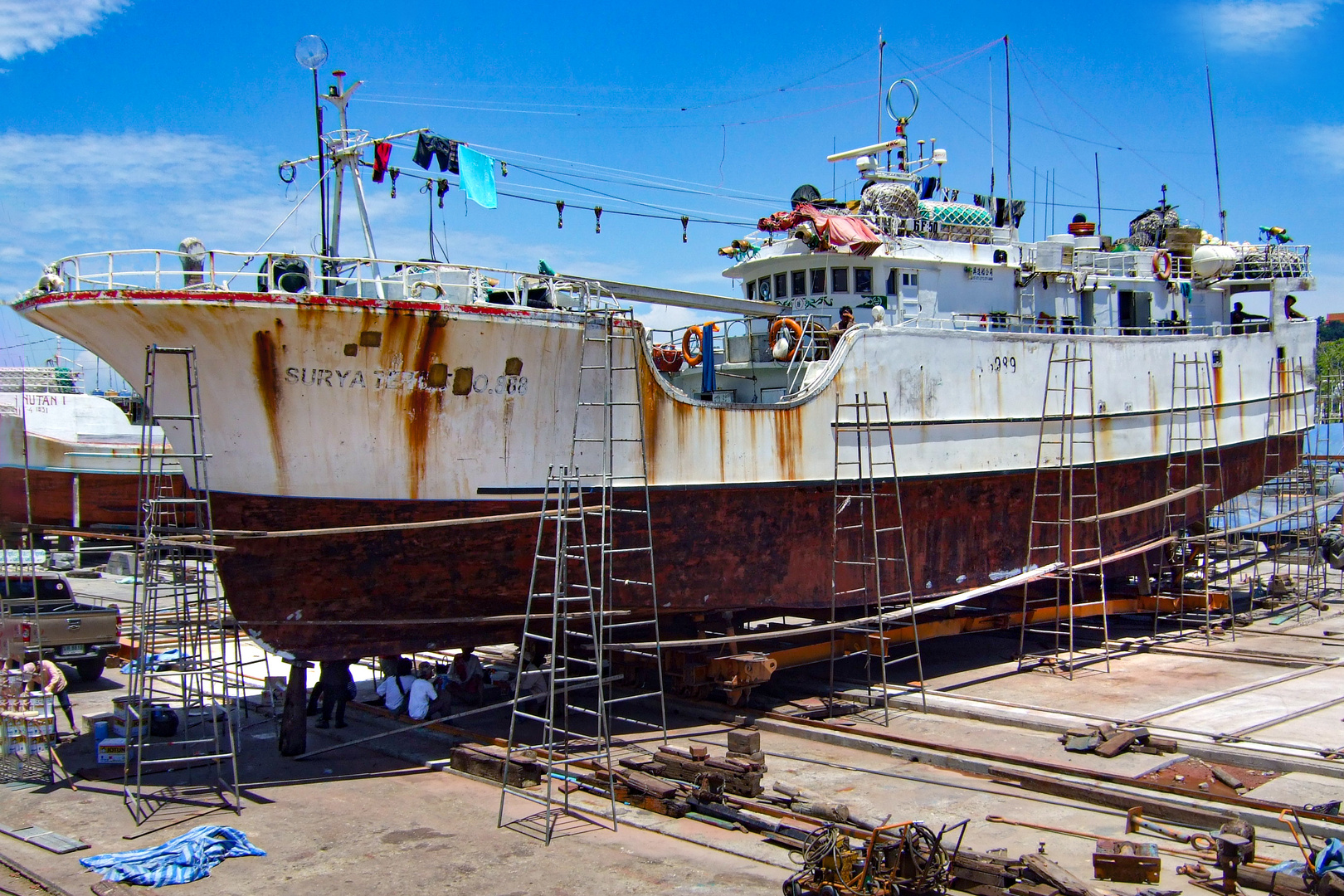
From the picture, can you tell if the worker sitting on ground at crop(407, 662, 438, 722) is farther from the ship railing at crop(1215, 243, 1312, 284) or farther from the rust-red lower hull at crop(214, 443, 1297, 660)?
the ship railing at crop(1215, 243, 1312, 284)

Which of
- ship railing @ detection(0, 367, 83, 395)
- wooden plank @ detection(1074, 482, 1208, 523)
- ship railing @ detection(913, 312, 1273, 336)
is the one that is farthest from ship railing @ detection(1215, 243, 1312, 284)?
ship railing @ detection(0, 367, 83, 395)

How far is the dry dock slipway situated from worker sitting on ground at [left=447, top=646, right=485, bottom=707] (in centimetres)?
4

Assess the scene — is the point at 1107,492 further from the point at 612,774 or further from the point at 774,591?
the point at 612,774

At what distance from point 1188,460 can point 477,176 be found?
45.8 ft

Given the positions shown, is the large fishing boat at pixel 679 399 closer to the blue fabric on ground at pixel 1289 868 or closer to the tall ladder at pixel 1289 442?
the tall ladder at pixel 1289 442

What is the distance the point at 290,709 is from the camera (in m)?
11.4

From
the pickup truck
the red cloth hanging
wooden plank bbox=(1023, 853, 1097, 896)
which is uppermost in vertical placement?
the red cloth hanging

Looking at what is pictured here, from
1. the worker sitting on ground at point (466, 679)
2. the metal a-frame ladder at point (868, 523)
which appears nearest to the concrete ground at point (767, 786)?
the worker sitting on ground at point (466, 679)

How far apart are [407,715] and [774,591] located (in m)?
4.72

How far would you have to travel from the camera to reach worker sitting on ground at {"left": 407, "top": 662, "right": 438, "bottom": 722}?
12.7m

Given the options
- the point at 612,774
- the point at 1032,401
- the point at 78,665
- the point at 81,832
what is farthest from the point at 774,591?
the point at 78,665

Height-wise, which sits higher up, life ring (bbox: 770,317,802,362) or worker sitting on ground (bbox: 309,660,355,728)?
life ring (bbox: 770,317,802,362)

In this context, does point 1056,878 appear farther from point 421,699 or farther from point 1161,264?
point 1161,264

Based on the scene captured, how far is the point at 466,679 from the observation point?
13.8 m
